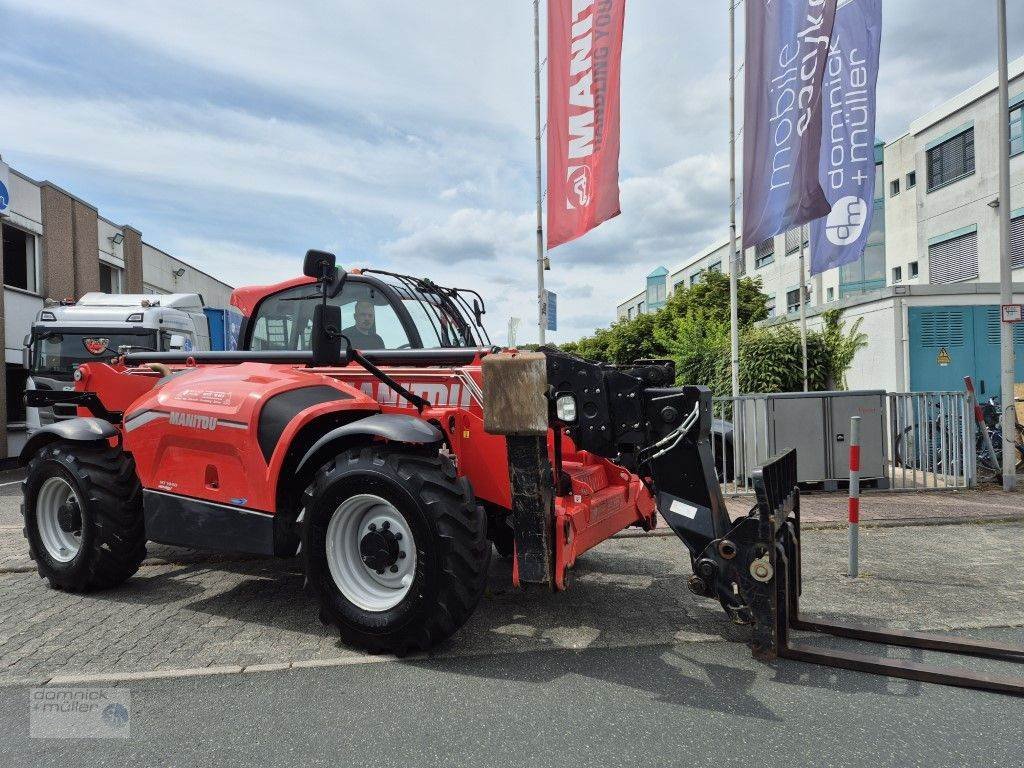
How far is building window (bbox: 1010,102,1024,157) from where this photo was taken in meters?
24.1

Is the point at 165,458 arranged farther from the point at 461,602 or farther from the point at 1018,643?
the point at 1018,643

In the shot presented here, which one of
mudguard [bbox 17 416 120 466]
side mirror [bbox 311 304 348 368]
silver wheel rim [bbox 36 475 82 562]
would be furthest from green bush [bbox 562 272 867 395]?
side mirror [bbox 311 304 348 368]

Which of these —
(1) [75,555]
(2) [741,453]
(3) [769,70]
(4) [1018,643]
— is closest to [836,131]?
(3) [769,70]

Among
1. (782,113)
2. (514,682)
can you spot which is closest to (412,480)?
(514,682)

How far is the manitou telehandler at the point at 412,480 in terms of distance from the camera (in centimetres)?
388

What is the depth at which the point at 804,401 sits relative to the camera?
388 inches

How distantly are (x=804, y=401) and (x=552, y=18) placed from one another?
310 inches

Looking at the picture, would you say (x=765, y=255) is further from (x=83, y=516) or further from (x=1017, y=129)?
(x=83, y=516)

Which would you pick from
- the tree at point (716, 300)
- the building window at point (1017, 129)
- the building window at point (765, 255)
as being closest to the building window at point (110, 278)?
the tree at point (716, 300)

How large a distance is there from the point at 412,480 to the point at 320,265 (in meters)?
1.39

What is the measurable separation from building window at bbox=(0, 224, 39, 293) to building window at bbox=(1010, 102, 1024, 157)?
30155 millimetres

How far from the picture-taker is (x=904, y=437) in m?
10.3

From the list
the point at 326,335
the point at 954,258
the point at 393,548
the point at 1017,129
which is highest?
the point at 1017,129

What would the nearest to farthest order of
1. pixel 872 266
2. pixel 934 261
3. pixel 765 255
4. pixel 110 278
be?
1. pixel 110 278
2. pixel 934 261
3. pixel 872 266
4. pixel 765 255
